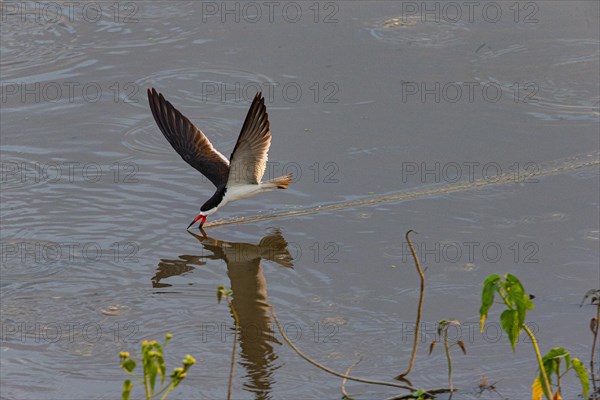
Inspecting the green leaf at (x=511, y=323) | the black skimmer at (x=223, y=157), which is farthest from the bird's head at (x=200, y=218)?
the green leaf at (x=511, y=323)

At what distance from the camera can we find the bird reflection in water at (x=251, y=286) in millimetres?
6688

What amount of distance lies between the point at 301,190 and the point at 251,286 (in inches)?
58.1

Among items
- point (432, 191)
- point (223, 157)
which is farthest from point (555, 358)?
point (223, 157)

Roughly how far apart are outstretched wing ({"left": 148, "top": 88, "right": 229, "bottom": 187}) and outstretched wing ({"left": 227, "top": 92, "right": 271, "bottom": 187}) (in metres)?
0.33

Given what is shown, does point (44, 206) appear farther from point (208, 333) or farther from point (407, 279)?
point (407, 279)

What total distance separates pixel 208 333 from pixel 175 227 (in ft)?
5.83

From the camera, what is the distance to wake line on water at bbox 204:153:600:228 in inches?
351

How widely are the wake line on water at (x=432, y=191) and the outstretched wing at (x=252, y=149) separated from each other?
34cm

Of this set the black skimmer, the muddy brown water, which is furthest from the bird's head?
the muddy brown water

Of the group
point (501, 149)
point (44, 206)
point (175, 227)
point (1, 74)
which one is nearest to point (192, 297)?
point (175, 227)

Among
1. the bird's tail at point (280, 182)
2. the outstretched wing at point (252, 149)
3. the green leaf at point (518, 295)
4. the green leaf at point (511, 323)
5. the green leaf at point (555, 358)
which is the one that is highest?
the outstretched wing at point (252, 149)

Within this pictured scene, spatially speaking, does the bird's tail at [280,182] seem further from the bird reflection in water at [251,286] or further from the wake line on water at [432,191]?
the bird reflection in water at [251,286]

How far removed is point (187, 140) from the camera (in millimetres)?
9492

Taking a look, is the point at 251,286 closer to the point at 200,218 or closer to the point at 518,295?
the point at 200,218
